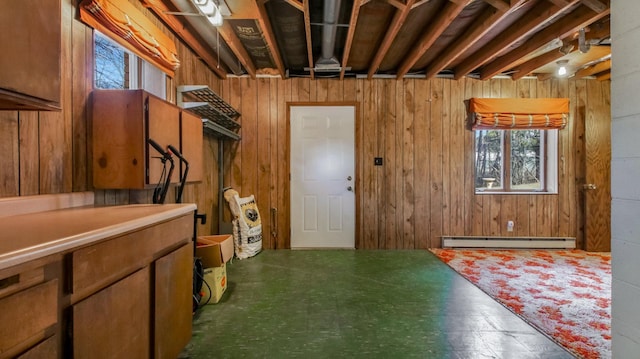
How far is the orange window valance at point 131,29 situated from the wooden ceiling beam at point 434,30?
2485mm

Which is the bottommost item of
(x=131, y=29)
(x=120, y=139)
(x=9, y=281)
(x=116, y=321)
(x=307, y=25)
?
(x=116, y=321)

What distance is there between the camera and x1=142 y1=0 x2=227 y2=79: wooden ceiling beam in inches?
101

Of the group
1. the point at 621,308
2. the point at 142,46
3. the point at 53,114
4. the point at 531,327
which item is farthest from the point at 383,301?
the point at 142,46

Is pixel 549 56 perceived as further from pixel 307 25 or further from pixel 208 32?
pixel 208 32

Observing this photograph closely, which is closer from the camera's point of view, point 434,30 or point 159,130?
point 159,130

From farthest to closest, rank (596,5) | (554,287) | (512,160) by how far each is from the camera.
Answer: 1. (512,160)
2. (554,287)
3. (596,5)

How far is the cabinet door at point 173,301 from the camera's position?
1.47 meters

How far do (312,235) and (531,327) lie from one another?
2.83 metres

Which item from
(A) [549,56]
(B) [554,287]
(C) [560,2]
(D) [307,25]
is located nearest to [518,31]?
(C) [560,2]

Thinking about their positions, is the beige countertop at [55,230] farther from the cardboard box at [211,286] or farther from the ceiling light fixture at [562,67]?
the ceiling light fixture at [562,67]

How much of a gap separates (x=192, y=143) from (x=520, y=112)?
4.30 meters

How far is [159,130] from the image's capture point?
7.09ft

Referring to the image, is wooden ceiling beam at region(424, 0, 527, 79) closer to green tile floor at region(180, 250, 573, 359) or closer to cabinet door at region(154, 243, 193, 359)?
green tile floor at region(180, 250, 573, 359)

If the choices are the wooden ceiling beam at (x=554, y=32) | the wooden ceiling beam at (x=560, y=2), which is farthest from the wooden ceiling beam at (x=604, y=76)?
the wooden ceiling beam at (x=560, y=2)
